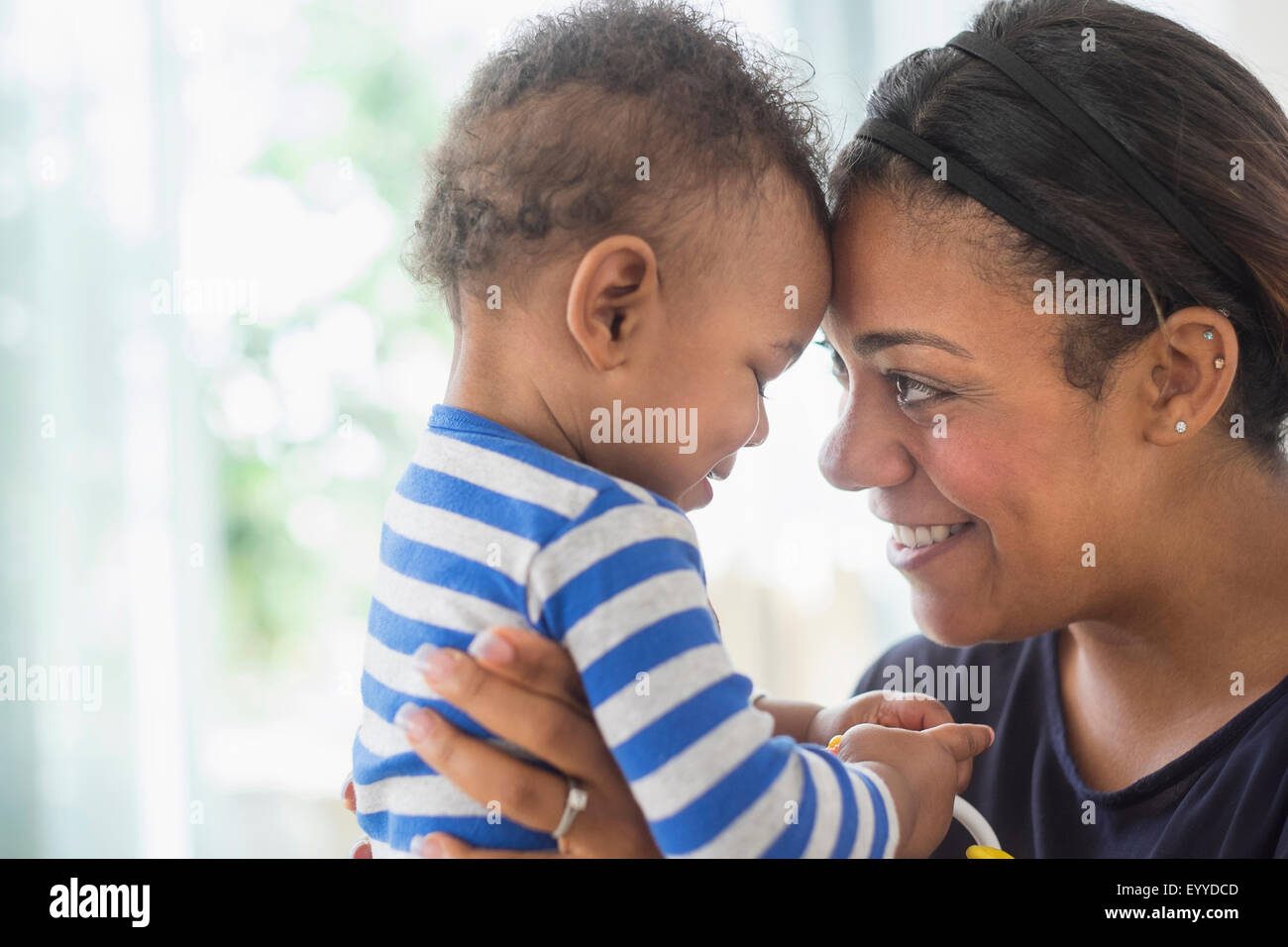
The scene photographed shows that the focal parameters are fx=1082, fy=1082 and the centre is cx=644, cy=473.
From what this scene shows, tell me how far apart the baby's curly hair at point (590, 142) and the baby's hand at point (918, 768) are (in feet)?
1.69

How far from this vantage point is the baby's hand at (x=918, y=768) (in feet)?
3.30

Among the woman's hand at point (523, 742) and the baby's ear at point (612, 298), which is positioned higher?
the baby's ear at point (612, 298)

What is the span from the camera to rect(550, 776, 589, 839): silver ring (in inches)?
37.3

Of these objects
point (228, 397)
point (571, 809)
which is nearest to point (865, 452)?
point (571, 809)

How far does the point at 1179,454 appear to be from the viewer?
1260 millimetres

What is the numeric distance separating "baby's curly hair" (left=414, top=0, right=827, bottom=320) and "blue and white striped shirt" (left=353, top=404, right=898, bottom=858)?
0.21 metres

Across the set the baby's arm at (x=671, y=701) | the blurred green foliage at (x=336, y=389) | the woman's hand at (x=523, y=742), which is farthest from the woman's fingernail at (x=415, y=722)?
the blurred green foliage at (x=336, y=389)

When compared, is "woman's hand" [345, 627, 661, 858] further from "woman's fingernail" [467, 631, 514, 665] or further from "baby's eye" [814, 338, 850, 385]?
"baby's eye" [814, 338, 850, 385]

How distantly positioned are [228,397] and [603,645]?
2.10 m

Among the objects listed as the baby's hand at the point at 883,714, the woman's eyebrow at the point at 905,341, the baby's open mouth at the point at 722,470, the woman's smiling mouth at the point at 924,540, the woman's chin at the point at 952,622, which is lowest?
the baby's hand at the point at 883,714

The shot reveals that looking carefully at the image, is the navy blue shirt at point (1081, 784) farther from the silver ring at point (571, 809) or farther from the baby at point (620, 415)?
the silver ring at point (571, 809)

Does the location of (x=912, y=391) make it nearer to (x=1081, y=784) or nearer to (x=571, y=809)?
(x=1081, y=784)

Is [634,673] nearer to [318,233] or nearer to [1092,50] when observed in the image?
[1092,50]

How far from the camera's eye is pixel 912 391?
1293mm
